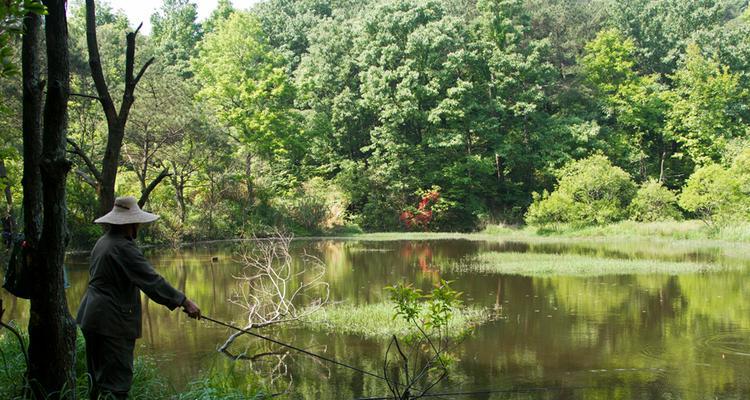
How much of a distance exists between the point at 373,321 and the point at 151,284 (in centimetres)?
692

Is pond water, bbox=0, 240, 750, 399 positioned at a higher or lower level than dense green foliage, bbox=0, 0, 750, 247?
lower

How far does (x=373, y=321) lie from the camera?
36.0 ft

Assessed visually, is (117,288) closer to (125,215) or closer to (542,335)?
(125,215)

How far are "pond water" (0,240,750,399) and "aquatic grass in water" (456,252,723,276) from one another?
25 cm

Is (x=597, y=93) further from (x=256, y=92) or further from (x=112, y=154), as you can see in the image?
(x=112, y=154)

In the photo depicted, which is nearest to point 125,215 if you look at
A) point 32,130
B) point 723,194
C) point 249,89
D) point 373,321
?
point 32,130

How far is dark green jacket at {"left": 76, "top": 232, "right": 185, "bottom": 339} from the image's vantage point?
4.34m

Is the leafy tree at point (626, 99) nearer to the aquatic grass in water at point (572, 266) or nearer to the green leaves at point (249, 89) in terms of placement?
the green leaves at point (249, 89)

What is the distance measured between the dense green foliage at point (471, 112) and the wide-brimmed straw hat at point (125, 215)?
2568 cm

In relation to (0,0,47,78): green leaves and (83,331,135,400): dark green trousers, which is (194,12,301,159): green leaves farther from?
(83,331,135,400): dark green trousers

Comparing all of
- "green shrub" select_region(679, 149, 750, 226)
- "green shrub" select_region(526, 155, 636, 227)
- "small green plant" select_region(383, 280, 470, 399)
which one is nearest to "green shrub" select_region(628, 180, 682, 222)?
"green shrub" select_region(526, 155, 636, 227)

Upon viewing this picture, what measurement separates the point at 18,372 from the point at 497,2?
34106 mm

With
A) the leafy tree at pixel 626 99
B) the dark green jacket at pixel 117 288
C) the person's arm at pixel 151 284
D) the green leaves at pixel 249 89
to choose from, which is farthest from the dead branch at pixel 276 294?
the leafy tree at pixel 626 99

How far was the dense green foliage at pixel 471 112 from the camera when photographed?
108 ft
